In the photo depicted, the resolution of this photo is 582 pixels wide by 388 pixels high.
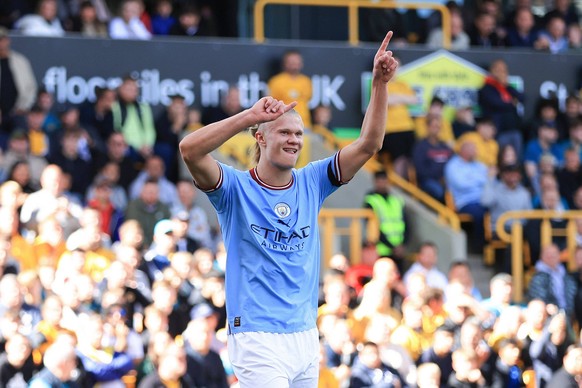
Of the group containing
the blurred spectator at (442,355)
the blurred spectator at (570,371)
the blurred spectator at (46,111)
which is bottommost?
the blurred spectator at (570,371)

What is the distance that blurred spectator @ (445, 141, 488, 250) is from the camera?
16312 millimetres

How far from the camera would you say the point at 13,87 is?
51.1ft

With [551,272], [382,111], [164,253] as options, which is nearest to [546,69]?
[551,272]

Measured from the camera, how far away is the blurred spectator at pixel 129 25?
55.6 feet

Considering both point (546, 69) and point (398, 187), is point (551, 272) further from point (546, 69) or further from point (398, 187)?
point (546, 69)

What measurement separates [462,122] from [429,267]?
130 inches

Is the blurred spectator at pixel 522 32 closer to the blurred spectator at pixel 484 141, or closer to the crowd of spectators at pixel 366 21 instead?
the crowd of spectators at pixel 366 21

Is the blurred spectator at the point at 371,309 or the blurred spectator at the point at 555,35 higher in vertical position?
the blurred spectator at the point at 555,35

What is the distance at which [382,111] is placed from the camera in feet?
24.2

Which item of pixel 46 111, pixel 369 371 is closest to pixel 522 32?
pixel 46 111

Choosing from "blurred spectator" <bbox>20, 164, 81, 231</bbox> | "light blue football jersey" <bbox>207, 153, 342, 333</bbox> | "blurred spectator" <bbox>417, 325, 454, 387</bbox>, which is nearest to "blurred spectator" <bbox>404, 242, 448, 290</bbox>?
"blurred spectator" <bbox>417, 325, 454, 387</bbox>

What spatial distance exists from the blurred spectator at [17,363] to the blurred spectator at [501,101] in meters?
7.92

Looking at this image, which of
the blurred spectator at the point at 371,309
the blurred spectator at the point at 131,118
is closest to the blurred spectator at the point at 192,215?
the blurred spectator at the point at 131,118

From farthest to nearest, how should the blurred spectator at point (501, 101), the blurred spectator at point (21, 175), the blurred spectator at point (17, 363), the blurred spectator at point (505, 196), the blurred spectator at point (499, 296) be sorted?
the blurred spectator at point (501, 101)
the blurred spectator at point (505, 196)
the blurred spectator at point (499, 296)
the blurred spectator at point (21, 175)
the blurred spectator at point (17, 363)
